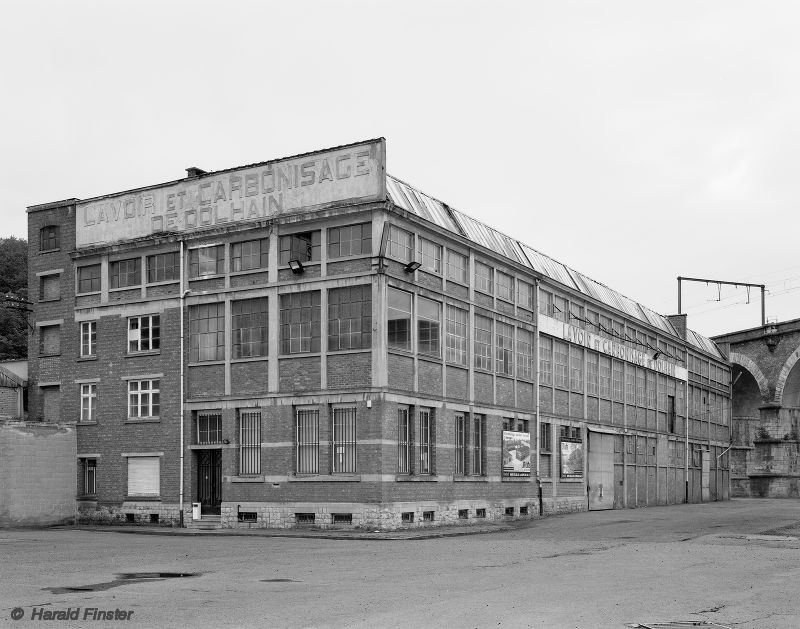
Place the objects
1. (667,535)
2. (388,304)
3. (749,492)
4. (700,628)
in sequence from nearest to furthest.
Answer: (700,628), (667,535), (388,304), (749,492)

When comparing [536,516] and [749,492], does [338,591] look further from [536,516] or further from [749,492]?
[749,492]

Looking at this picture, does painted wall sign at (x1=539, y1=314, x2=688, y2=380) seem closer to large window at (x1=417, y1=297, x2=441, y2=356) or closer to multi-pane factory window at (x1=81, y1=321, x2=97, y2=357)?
large window at (x1=417, y1=297, x2=441, y2=356)

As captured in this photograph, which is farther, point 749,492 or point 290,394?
point 749,492

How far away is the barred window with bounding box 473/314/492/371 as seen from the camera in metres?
39.4

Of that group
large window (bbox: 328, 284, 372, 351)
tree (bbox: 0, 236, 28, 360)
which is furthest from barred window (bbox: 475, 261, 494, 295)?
tree (bbox: 0, 236, 28, 360)

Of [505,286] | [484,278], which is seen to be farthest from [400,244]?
[505,286]

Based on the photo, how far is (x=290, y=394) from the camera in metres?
34.6

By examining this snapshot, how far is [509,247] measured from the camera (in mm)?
44188

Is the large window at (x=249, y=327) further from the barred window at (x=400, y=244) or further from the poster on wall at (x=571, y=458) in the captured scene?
the poster on wall at (x=571, y=458)

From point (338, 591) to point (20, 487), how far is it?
24858 mm

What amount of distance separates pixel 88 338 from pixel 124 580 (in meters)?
24.0

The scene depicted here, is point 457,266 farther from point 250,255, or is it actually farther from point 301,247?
point 250,255

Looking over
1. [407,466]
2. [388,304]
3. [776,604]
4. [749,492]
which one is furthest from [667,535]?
[749,492]

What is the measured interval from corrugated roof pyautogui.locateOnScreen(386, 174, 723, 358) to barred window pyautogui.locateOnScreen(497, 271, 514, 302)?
0.81 metres
